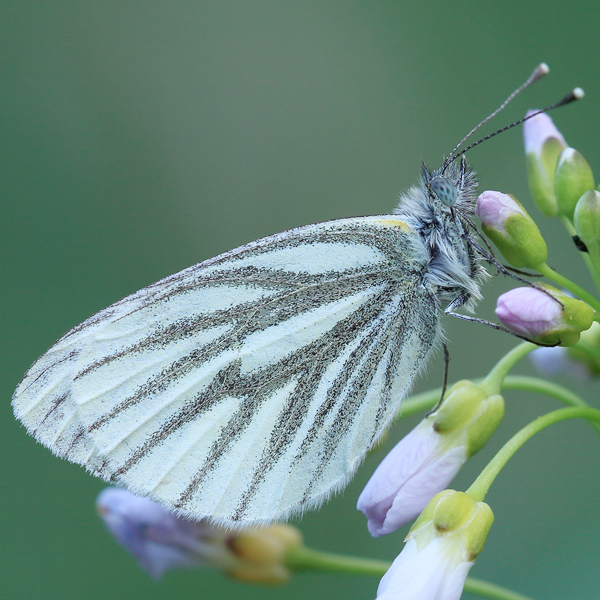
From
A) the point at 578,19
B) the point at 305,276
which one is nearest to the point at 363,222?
the point at 305,276

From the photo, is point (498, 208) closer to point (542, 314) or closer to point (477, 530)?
point (542, 314)

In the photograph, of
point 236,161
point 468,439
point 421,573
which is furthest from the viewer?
point 236,161

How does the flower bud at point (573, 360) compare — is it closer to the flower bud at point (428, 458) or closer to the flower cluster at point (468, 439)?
the flower cluster at point (468, 439)

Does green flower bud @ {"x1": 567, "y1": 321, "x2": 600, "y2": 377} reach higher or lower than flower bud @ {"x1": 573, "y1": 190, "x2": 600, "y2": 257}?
lower

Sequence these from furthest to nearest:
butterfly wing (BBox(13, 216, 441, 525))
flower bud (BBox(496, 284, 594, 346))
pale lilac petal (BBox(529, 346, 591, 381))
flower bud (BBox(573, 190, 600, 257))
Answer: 1. pale lilac petal (BBox(529, 346, 591, 381))
2. butterfly wing (BBox(13, 216, 441, 525))
3. flower bud (BBox(573, 190, 600, 257))
4. flower bud (BBox(496, 284, 594, 346))

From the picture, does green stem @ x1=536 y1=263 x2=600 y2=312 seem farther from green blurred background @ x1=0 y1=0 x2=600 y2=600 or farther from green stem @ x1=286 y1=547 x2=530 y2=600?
green blurred background @ x1=0 y1=0 x2=600 y2=600

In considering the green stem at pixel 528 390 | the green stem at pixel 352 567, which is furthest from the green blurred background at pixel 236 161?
the green stem at pixel 528 390

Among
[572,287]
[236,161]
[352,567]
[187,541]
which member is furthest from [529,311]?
[236,161]

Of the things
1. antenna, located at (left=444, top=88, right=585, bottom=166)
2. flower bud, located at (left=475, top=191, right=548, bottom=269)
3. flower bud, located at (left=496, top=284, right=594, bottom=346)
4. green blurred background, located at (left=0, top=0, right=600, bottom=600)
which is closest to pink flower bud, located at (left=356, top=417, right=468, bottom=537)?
flower bud, located at (left=496, top=284, right=594, bottom=346)

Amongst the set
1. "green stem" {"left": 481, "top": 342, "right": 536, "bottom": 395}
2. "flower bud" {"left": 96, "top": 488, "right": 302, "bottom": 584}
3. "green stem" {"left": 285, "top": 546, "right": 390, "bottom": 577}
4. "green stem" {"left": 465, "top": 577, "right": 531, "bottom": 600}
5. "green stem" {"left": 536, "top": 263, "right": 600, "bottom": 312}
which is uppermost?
"green stem" {"left": 536, "top": 263, "right": 600, "bottom": 312}
